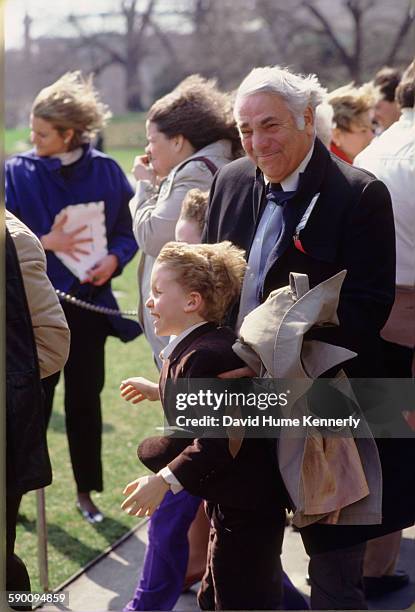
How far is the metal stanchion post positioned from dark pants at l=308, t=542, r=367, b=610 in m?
1.27

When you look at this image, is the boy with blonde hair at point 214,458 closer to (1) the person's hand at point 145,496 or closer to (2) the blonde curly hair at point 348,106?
(1) the person's hand at point 145,496

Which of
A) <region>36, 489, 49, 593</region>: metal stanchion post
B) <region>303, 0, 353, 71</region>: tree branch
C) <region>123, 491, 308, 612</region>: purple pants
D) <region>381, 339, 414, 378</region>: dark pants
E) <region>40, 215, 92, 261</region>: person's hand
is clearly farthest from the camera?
<region>303, 0, 353, 71</region>: tree branch

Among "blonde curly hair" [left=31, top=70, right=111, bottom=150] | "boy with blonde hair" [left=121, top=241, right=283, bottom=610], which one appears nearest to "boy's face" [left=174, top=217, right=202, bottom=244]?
"boy with blonde hair" [left=121, top=241, right=283, bottom=610]

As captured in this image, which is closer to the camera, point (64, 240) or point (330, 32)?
point (64, 240)

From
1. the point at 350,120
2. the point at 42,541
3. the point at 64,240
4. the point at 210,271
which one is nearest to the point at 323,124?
the point at 210,271

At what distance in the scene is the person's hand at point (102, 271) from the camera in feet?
14.5

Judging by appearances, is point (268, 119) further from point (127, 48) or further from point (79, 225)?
point (127, 48)

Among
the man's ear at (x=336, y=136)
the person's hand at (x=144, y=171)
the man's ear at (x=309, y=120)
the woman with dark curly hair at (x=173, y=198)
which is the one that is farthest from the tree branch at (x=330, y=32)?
the man's ear at (x=309, y=120)

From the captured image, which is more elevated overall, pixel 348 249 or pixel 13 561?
pixel 348 249

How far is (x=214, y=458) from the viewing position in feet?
7.77

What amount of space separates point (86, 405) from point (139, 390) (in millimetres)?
1872

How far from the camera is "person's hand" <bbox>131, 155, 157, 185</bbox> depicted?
149 inches

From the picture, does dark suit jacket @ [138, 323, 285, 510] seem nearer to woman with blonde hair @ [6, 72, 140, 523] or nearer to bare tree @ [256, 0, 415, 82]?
woman with blonde hair @ [6, 72, 140, 523]

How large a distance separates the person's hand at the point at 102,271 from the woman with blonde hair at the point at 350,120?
126cm
